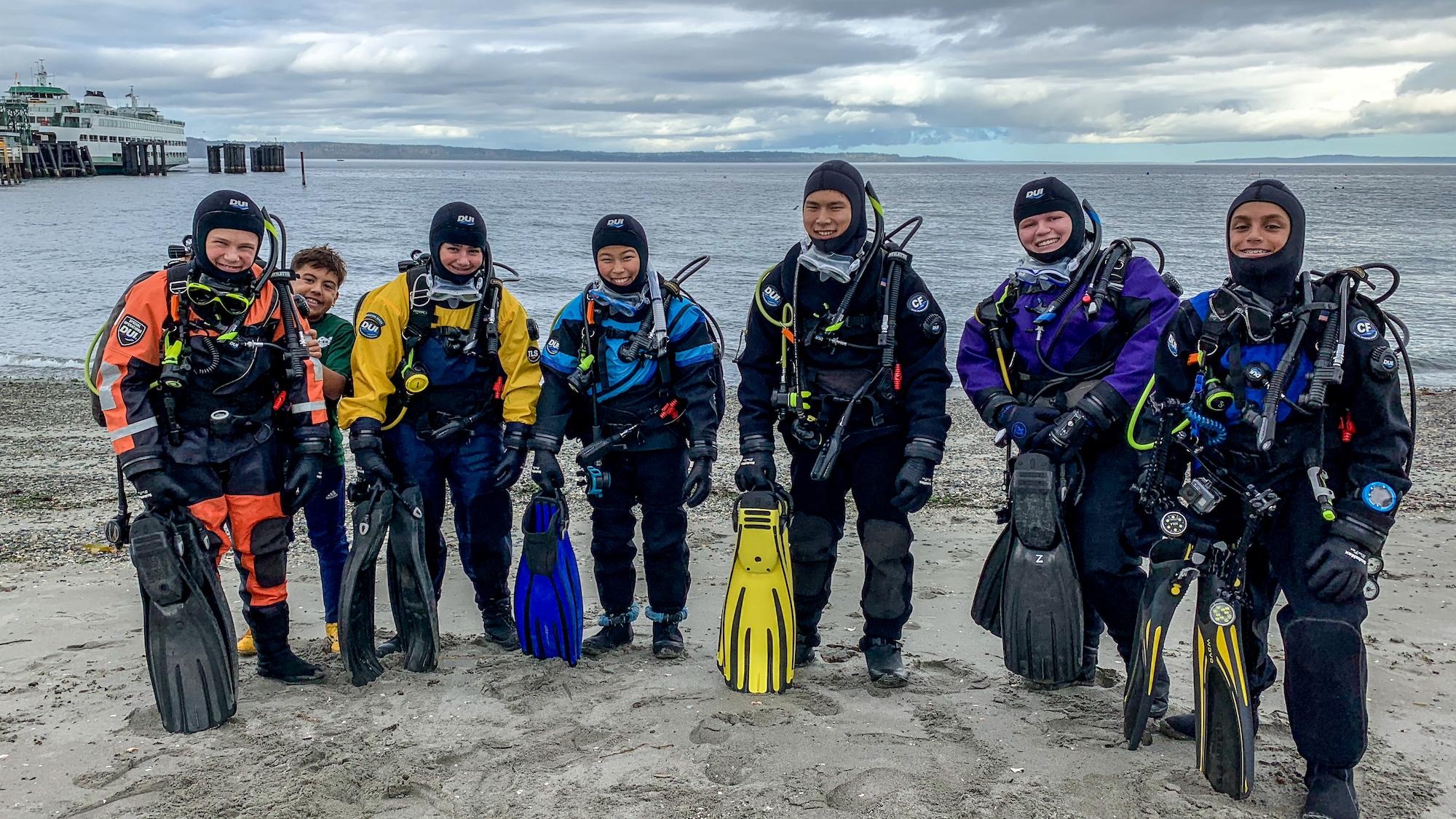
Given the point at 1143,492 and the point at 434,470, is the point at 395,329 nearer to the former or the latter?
the point at 434,470

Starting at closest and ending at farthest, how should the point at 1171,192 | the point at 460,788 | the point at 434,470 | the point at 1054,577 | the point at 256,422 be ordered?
1. the point at 460,788
2. the point at 1054,577
3. the point at 256,422
4. the point at 434,470
5. the point at 1171,192

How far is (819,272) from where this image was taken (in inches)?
169

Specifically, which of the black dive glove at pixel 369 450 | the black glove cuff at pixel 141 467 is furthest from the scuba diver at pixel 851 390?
the black glove cuff at pixel 141 467

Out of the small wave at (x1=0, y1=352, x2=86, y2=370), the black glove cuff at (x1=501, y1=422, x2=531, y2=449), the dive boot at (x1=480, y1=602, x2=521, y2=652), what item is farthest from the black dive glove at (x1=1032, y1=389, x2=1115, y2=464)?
the small wave at (x1=0, y1=352, x2=86, y2=370)

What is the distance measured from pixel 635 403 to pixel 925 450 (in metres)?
1.27

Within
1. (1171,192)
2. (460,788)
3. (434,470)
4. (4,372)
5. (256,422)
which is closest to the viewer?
(460,788)

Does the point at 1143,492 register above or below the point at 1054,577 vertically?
above

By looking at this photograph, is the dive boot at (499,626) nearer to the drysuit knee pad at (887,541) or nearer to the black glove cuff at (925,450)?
the drysuit knee pad at (887,541)

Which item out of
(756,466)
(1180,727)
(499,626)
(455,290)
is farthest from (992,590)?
(455,290)

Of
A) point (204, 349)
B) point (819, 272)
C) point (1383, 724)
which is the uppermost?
point (819, 272)

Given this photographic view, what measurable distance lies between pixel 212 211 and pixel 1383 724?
16.1ft

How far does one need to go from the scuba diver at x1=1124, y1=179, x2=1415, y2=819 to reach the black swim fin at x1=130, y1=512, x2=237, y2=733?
341 centimetres

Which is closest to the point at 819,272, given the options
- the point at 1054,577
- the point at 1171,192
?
the point at 1054,577

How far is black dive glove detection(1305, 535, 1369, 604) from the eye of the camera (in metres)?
3.11
